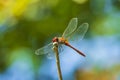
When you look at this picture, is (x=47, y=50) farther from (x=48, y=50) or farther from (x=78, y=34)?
(x=78, y=34)

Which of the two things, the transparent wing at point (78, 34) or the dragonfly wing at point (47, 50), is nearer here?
the dragonfly wing at point (47, 50)

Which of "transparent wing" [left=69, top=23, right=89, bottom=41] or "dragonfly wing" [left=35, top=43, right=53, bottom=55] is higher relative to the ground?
"transparent wing" [left=69, top=23, right=89, bottom=41]

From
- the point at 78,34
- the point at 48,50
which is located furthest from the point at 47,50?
the point at 78,34

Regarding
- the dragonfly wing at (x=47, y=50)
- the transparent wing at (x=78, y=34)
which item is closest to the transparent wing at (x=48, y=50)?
the dragonfly wing at (x=47, y=50)

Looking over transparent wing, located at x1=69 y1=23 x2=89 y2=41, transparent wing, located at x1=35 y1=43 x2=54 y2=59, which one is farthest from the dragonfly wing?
transparent wing, located at x1=69 y1=23 x2=89 y2=41

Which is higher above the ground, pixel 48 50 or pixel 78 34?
pixel 78 34

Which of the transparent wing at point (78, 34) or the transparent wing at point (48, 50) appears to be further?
the transparent wing at point (78, 34)

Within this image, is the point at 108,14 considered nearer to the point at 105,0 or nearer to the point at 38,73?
the point at 105,0

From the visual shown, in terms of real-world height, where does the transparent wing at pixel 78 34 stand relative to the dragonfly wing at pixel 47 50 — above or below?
above

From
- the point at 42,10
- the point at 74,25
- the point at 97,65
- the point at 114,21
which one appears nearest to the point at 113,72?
the point at 97,65

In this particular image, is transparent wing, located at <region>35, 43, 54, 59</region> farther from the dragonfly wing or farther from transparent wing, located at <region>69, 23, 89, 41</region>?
transparent wing, located at <region>69, 23, 89, 41</region>

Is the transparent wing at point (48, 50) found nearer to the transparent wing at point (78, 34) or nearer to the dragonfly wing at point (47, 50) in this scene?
the dragonfly wing at point (47, 50)
